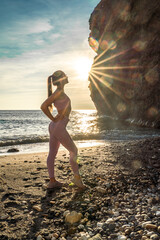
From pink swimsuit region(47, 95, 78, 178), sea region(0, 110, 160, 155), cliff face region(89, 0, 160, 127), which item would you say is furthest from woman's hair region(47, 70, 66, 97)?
cliff face region(89, 0, 160, 127)

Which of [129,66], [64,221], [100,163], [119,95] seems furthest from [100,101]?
[64,221]

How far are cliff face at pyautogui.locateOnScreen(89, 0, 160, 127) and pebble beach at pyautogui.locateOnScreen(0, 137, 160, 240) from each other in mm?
25504

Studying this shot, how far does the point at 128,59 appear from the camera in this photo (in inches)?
1684

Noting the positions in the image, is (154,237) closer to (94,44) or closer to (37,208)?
(37,208)

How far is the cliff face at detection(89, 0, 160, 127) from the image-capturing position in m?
33.2

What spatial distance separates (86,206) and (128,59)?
42.8 metres

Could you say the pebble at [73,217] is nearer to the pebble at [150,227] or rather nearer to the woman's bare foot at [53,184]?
the pebble at [150,227]

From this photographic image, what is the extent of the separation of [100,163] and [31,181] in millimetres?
2803

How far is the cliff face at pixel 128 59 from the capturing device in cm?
3316

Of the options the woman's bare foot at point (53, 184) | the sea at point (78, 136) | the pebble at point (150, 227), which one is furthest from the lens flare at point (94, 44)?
the pebble at point (150, 227)

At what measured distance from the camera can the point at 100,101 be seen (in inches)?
2557

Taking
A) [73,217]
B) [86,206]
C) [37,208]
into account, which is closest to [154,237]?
[73,217]

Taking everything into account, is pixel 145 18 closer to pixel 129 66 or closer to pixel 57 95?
pixel 129 66

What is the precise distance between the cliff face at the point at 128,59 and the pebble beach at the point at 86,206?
25.5 m
